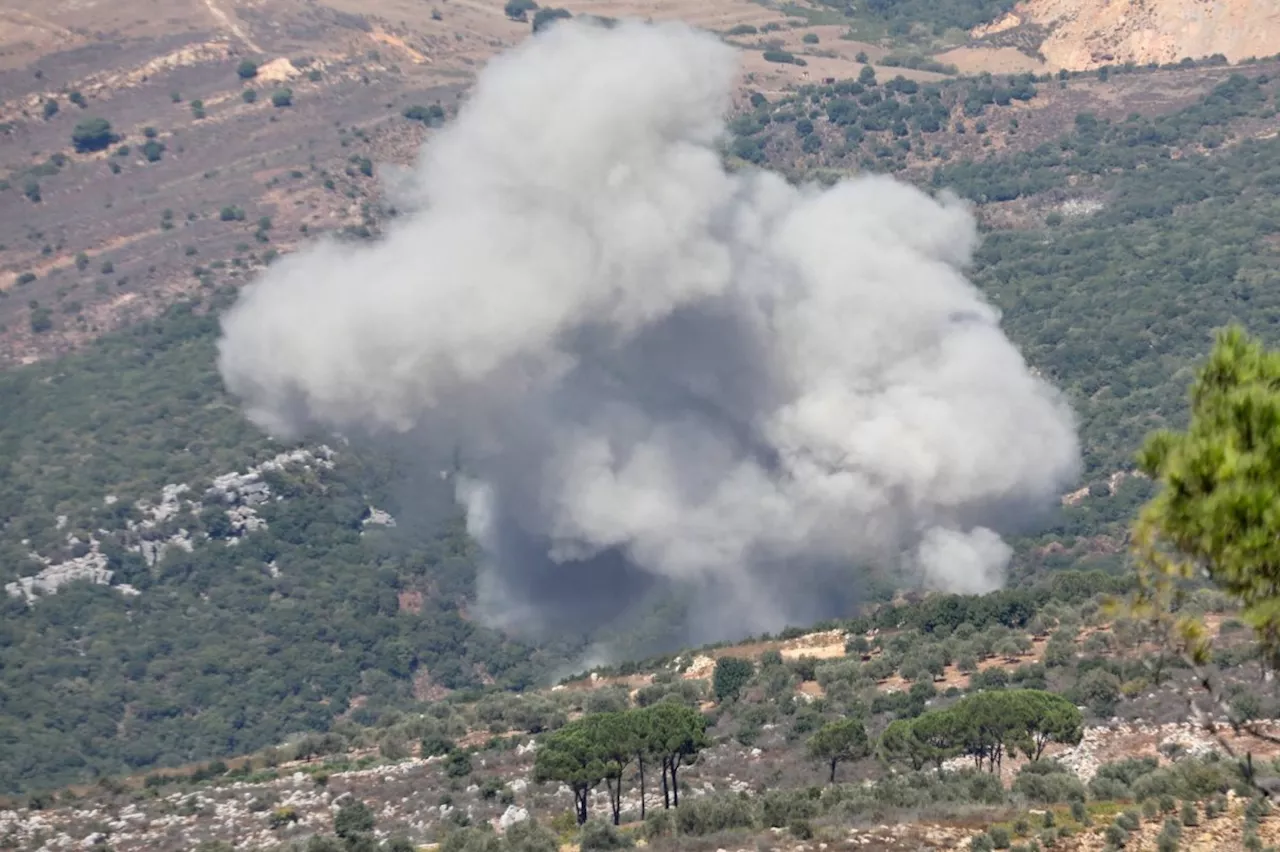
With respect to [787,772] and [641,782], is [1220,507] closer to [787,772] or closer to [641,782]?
[641,782]

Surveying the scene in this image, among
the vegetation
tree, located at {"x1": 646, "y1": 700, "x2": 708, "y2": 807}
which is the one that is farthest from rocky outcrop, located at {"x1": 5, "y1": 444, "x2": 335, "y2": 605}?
tree, located at {"x1": 646, "y1": 700, "x2": 708, "y2": 807}

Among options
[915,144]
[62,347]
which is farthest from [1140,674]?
[915,144]

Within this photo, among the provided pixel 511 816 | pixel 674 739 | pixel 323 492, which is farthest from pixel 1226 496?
pixel 323 492

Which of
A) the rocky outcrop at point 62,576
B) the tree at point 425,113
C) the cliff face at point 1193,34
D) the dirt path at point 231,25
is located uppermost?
the dirt path at point 231,25

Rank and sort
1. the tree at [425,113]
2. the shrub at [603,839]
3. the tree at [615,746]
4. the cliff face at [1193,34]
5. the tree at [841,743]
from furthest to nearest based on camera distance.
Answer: the cliff face at [1193,34] < the tree at [425,113] < the tree at [841,743] < the tree at [615,746] < the shrub at [603,839]

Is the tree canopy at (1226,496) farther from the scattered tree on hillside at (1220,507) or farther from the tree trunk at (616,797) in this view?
the tree trunk at (616,797)

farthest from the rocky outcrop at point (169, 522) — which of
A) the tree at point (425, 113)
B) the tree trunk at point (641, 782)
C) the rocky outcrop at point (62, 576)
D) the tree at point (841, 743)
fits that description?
the tree at point (841, 743)

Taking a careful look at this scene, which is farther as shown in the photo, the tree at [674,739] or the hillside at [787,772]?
the tree at [674,739]
